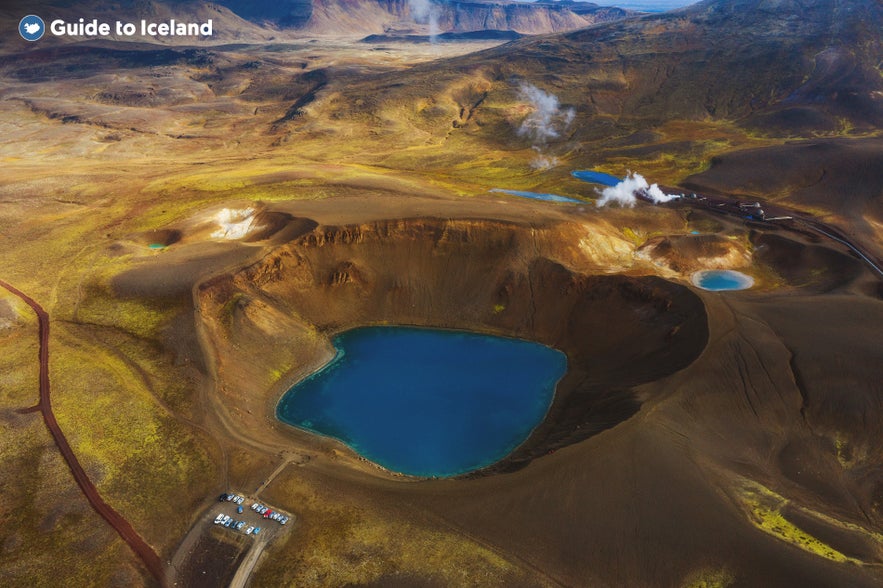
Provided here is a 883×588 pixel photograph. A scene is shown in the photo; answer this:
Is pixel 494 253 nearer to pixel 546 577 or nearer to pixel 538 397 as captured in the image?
pixel 538 397

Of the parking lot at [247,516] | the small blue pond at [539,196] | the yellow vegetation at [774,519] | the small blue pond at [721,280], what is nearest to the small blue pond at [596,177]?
the small blue pond at [539,196]

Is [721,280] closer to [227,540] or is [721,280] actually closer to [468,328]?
[468,328]

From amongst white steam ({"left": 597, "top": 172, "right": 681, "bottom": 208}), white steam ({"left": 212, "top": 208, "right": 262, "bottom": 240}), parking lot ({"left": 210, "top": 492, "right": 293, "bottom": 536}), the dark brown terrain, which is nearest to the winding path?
the dark brown terrain

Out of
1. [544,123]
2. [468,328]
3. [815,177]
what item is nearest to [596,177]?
[815,177]

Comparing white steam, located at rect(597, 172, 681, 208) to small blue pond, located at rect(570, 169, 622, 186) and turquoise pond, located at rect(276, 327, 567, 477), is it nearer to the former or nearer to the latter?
small blue pond, located at rect(570, 169, 622, 186)

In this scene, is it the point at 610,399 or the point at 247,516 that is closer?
the point at 247,516

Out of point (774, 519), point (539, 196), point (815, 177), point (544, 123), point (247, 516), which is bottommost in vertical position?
point (247, 516)

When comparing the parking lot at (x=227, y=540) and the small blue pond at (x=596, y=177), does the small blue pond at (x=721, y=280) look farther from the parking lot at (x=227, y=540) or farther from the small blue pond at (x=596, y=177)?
the parking lot at (x=227, y=540)

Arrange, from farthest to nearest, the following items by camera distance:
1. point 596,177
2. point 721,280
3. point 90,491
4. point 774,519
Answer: point 596,177, point 721,280, point 90,491, point 774,519
